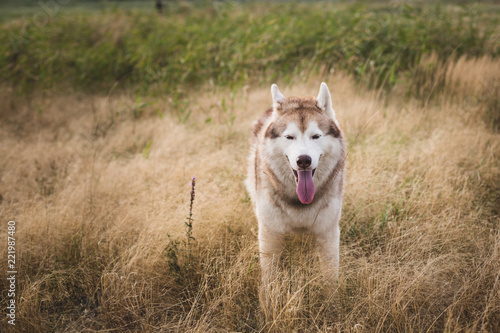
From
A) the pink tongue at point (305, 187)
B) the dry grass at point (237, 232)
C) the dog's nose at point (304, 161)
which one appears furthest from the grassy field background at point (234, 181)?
the dog's nose at point (304, 161)

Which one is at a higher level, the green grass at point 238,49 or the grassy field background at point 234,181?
the green grass at point 238,49

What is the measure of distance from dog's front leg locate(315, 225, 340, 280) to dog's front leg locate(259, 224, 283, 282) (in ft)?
0.95

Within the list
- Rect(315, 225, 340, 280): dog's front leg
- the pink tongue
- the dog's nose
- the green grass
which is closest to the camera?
the dog's nose

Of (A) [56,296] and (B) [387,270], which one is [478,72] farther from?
(A) [56,296]

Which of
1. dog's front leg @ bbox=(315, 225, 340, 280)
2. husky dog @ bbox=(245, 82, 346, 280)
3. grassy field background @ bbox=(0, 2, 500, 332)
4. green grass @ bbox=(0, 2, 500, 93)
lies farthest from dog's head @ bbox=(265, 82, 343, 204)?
green grass @ bbox=(0, 2, 500, 93)

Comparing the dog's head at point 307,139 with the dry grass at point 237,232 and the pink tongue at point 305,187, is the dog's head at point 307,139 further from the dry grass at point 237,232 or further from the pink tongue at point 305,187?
the dry grass at point 237,232

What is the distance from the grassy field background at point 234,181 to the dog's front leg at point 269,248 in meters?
0.09

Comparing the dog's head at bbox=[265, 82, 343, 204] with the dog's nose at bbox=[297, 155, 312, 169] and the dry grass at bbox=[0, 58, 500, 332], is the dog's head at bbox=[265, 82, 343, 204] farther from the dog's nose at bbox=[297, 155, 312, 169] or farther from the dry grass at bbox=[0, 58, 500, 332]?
the dry grass at bbox=[0, 58, 500, 332]

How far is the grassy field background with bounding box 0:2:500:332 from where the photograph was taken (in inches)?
83.2

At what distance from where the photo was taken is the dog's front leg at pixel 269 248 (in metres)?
2.24

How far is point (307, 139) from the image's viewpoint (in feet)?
6.76

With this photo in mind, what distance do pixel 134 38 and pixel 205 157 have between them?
17.7 ft

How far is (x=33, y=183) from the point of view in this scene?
12.1 feet

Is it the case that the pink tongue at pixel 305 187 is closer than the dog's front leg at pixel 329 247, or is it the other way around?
the pink tongue at pixel 305 187
